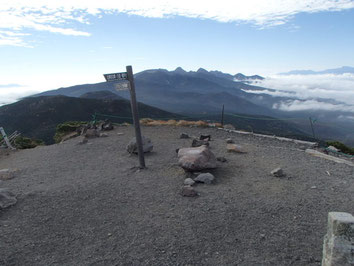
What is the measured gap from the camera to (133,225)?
19.5ft

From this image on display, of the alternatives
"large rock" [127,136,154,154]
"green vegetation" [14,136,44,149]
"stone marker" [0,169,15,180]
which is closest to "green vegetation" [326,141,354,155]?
"large rock" [127,136,154,154]

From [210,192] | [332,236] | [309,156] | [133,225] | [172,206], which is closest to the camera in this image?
[332,236]

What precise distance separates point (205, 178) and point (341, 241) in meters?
4.65

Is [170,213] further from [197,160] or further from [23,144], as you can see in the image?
[23,144]

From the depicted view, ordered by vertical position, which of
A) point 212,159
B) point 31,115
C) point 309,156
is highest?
point 212,159

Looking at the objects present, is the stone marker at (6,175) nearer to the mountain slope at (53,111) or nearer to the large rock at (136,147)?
the large rock at (136,147)

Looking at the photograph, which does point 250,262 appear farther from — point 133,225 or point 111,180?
point 111,180

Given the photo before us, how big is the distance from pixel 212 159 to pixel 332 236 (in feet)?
17.7

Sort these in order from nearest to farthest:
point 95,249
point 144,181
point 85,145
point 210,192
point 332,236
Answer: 1. point 332,236
2. point 95,249
3. point 210,192
4. point 144,181
5. point 85,145

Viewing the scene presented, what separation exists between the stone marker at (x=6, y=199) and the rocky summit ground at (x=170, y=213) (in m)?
0.15

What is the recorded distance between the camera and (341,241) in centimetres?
358

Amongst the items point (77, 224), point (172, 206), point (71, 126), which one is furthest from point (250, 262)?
point (71, 126)

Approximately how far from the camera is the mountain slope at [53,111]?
340 feet

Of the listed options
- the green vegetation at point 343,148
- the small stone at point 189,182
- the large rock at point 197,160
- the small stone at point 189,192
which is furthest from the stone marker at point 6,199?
the green vegetation at point 343,148
